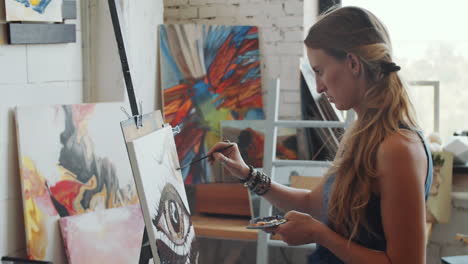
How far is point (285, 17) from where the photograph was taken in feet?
10.5

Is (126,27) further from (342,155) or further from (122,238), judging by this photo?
(342,155)

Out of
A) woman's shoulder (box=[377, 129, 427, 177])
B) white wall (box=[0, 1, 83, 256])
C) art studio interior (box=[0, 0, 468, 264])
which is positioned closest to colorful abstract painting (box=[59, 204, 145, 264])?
art studio interior (box=[0, 0, 468, 264])

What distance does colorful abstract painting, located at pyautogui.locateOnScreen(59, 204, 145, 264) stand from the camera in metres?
2.12

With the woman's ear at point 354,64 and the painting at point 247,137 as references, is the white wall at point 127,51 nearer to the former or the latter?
the painting at point 247,137

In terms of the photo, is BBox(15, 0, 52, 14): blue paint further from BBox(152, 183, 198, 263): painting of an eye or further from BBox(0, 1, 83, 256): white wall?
BBox(152, 183, 198, 263): painting of an eye

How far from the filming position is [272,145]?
2955 mm

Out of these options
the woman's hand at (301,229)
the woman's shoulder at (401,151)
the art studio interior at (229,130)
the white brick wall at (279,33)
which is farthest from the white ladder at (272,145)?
the woman's shoulder at (401,151)

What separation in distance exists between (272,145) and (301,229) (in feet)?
4.44

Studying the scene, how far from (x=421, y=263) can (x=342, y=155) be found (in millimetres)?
385

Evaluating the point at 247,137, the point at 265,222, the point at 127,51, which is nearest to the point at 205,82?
the point at 247,137

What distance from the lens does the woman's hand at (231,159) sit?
1945 mm

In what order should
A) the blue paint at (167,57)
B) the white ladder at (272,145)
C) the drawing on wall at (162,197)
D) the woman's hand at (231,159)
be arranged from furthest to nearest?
the blue paint at (167,57) < the white ladder at (272,145) < the woman's hand at (231,159) < the drawing on wall at (162,197)

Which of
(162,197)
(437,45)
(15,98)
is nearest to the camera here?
(162,197)

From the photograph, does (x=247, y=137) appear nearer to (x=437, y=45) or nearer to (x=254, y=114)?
(x=254, y=114)
